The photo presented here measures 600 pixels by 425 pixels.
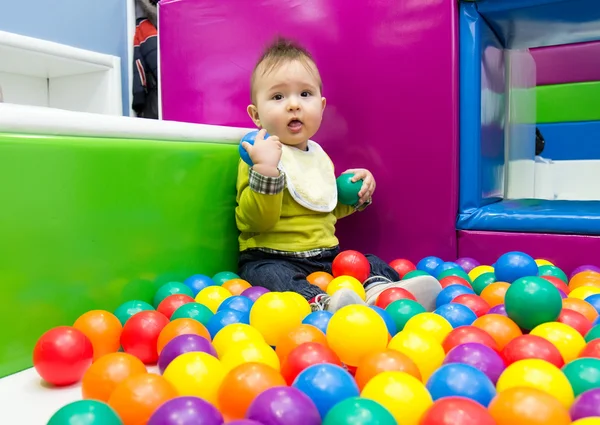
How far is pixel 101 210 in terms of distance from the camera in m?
1.11

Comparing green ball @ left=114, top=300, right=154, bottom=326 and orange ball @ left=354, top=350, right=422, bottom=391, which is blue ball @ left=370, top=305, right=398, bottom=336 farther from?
green ball @ left=114, top=300, right=154, bottom=326

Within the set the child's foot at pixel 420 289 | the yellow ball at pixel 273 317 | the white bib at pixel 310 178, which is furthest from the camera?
the white bib at pixel 310 178

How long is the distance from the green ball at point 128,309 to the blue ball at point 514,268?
74 centimetres

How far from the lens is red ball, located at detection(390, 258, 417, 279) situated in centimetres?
147

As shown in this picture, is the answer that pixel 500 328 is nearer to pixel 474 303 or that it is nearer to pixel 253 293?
pixel 474 303

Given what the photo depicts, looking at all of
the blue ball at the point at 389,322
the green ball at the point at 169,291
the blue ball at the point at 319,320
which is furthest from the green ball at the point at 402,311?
the green ball at the point at 169,291

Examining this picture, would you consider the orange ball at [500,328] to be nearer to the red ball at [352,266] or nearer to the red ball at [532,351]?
the red ball at [532,351]

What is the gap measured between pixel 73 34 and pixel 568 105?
9.06 feet

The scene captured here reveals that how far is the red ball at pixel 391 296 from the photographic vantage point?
1.13 m

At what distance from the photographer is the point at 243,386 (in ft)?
2.24

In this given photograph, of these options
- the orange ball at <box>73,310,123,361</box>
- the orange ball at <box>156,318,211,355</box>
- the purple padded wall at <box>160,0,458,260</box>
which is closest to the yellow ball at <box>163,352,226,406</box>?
the orange ball at <box>156,318,211,355</box>

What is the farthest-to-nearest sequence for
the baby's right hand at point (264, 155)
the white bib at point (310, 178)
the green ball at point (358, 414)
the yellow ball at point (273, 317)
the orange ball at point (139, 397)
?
the white bib at point (310, 178), the baby's right hand at point (264, 155), the yellow ball at point (273, 317), the orange ball at point (139, 397), the green ball at point (358, 414)

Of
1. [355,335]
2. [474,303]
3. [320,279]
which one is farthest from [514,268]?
[355,335]

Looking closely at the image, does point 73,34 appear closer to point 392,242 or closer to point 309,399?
point 392,242
